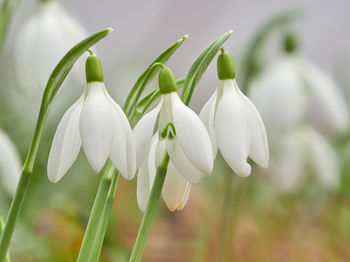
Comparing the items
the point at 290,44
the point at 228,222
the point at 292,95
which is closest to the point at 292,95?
the point at 292,95

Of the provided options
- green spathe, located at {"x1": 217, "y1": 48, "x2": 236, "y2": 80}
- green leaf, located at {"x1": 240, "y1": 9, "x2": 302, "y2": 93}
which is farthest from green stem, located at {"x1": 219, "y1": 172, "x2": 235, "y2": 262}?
green spathe, located at {"x1": 217, "y1": 48, "x2": 236, "y2": 80}

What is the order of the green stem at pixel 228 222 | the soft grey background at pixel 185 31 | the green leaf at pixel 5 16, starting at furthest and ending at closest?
the soft grey background at pixel 185 31 < the green stem at pixel 228 222 < the green leaf at pixel 5 16

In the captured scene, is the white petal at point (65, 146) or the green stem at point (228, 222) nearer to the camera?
the white petal at point (65, 146)

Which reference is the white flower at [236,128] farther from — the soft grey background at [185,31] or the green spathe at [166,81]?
the soft grey background at [185,31]

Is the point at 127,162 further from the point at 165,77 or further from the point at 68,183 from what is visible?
the point at 68,183

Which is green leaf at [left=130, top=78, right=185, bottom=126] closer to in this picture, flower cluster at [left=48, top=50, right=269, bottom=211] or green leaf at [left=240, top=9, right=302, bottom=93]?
flower cluster at [left=48, top=50, right=269, bottom=211]

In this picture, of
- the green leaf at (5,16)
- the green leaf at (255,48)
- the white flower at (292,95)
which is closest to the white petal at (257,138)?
the green leaf at (5,16)

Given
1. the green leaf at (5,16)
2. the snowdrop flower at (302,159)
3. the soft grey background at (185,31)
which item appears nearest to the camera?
the green leaf at (5,16)
